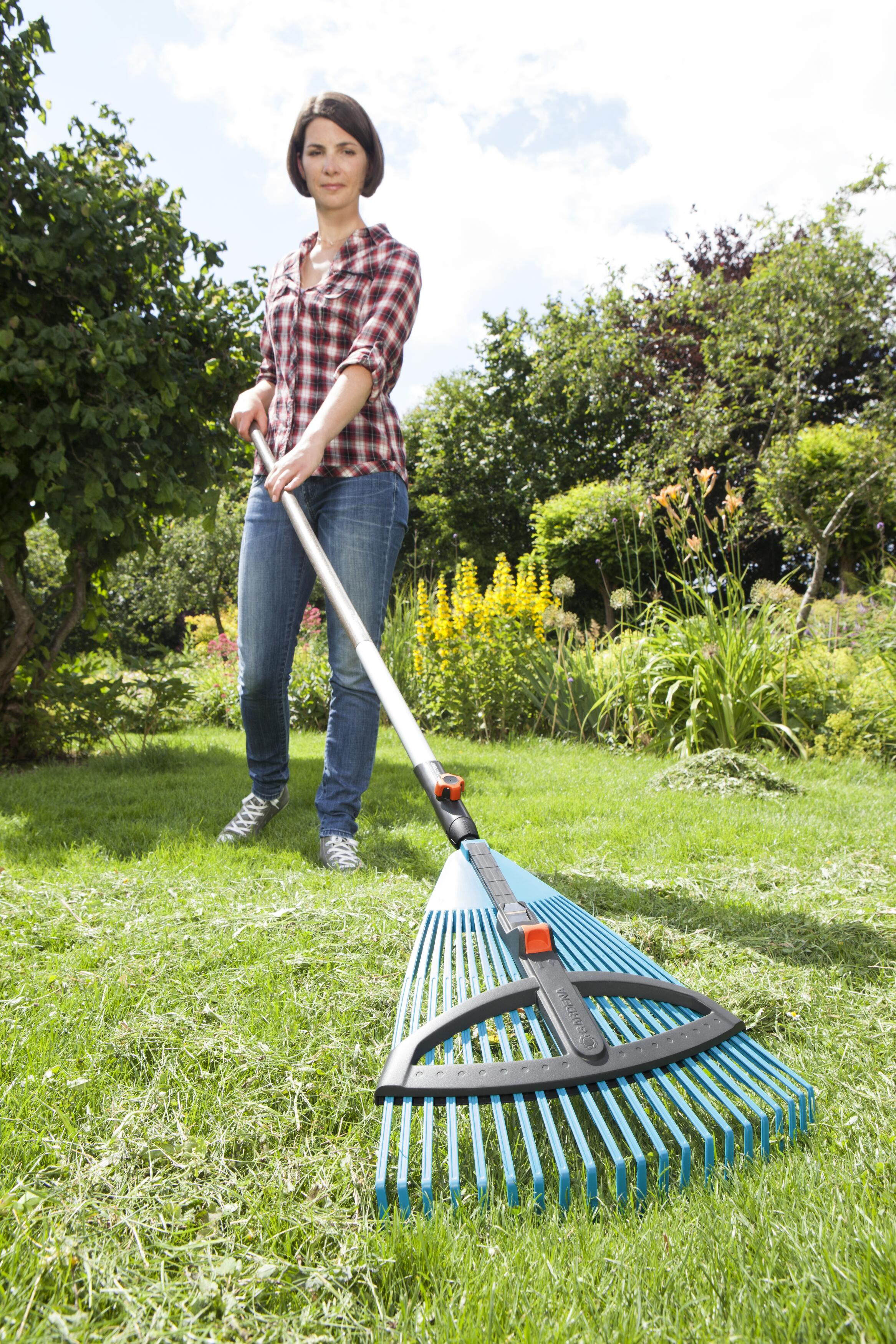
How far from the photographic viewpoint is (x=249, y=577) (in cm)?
264

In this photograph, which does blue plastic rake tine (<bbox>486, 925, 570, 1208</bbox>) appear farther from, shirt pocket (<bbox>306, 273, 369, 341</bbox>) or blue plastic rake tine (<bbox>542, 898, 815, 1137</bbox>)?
shirt pocket (<bbox>306, 273, 369, 341</bbox>)

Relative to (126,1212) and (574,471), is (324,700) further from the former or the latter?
(574,471)

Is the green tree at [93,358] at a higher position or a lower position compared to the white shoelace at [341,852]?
higher

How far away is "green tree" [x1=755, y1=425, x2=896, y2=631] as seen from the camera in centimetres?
855

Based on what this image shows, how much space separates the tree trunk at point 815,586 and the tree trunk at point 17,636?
4817 millimetres

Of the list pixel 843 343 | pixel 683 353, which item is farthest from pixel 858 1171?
pixel 683 353

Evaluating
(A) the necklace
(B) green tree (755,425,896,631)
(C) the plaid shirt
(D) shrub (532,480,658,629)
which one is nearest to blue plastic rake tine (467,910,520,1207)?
(C) the plaid shirt

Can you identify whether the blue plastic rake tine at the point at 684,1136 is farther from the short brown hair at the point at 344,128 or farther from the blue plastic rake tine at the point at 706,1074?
the short brown hair at the point at 344,128

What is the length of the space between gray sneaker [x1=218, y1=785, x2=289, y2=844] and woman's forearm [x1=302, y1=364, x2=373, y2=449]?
121cm

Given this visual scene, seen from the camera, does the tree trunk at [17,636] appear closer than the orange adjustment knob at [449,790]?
No

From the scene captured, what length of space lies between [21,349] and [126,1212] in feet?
11.0

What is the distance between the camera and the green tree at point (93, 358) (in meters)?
3.48

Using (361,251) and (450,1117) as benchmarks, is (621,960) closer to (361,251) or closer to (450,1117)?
(450,1117)

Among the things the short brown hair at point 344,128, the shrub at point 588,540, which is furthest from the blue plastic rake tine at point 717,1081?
the shrub at point 588,540
